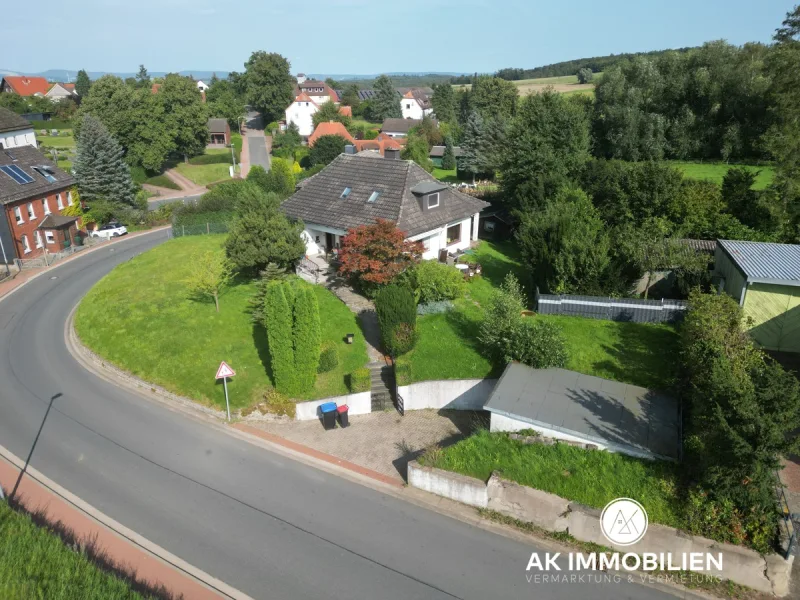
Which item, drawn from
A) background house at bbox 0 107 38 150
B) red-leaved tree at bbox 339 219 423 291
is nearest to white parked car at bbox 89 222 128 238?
background house at bbox 0 107 38 150

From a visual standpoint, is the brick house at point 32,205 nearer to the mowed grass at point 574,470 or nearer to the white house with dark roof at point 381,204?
the white house with dark roof at point 381,204

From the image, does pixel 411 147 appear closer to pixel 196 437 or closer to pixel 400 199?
pixel 400 199

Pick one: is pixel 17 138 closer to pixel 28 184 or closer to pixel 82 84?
pixel 28 184

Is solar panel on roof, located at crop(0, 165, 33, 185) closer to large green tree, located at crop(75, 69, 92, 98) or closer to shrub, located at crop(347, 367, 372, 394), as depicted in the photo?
shrub, located at crop(347, 367, 372, 394)

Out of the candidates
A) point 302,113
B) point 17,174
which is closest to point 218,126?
point 302,113

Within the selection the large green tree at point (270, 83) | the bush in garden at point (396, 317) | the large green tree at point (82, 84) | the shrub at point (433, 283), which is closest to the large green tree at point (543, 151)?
the shrub at point (433, 283)

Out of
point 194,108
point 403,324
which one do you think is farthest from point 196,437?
point 194,108
